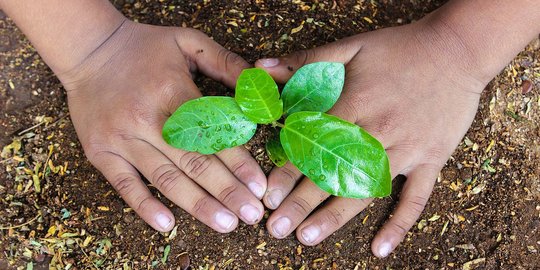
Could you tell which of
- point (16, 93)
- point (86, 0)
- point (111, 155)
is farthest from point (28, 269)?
point (86, 0)

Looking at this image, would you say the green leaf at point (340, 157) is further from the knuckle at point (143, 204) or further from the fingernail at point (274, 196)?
the knuckle at point (143, 204)

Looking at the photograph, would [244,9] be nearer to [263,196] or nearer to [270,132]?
[270,132]

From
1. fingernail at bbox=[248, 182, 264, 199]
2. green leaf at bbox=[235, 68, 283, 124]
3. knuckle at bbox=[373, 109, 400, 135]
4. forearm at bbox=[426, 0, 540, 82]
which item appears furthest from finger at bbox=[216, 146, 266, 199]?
forearm at bbox=[426, 0, 540, 82]

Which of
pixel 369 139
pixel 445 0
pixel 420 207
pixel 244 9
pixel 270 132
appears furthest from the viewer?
pixel 445 0

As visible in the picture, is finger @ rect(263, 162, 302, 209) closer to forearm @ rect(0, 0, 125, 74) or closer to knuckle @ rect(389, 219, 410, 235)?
knuckle @ rect(389, 219, 410, 235)

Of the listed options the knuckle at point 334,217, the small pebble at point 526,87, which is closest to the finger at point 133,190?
the knuckle at point 334,217

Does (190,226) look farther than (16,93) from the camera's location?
No

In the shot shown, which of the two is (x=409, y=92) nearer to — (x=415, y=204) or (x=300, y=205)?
(x=415, y=204)
